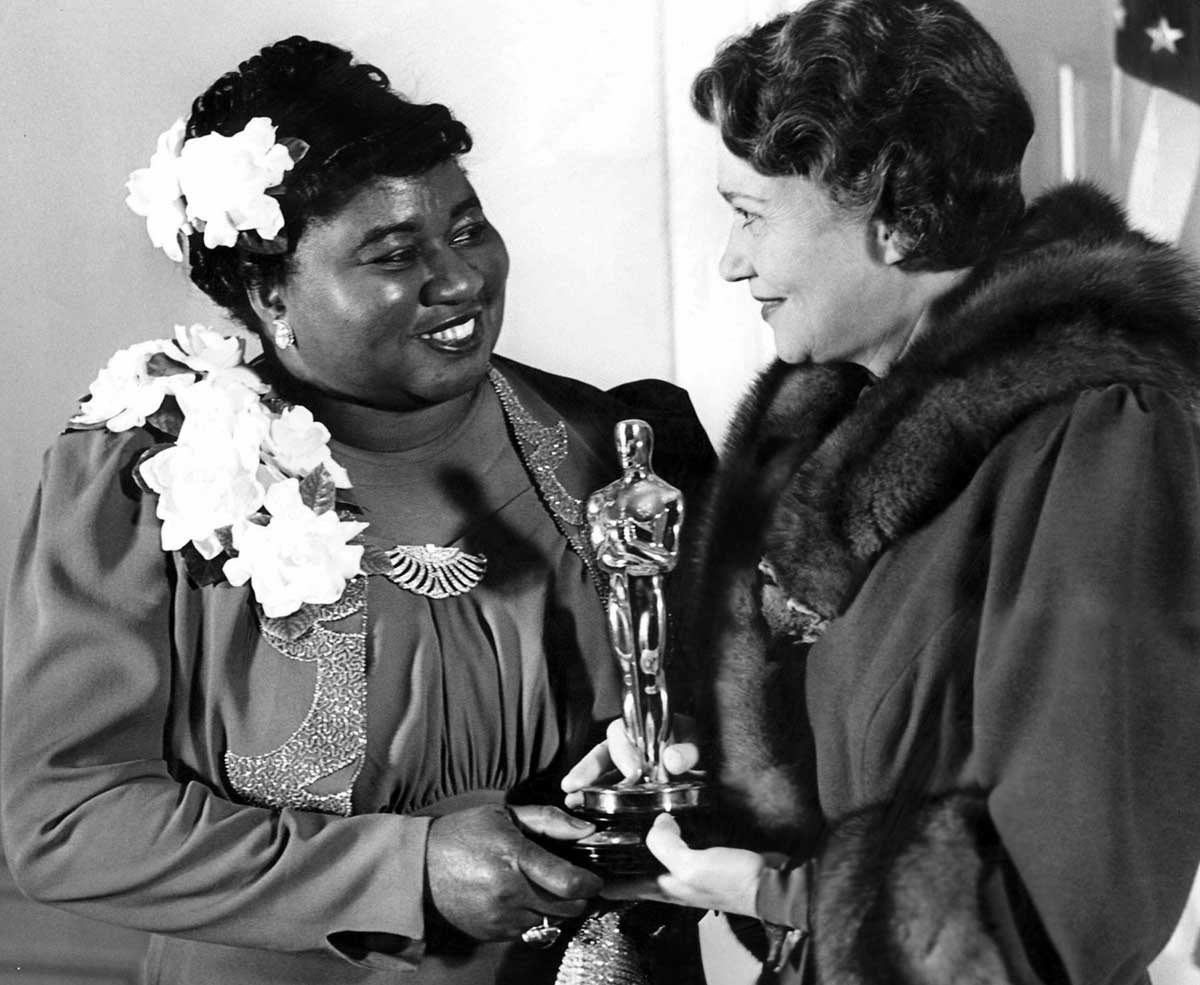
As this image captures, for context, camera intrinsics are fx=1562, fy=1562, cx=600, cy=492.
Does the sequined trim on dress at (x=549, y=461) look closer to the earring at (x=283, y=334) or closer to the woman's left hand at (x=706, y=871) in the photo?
the earring at (x=283, y=334)

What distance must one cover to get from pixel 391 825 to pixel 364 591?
0.74 ft

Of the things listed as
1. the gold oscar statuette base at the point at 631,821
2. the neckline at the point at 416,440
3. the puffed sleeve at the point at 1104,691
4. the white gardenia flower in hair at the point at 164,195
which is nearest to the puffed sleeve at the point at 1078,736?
the puffed sleeve at the point at 1104,691

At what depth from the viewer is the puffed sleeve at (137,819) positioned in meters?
1.46

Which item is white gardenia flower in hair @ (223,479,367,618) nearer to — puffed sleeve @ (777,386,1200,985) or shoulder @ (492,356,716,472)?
shoulder @ (492,356,716,472)

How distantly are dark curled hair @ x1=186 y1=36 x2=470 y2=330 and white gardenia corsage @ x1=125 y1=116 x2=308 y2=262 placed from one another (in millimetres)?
14

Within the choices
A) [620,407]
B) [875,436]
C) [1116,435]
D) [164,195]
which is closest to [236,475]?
[164,195]

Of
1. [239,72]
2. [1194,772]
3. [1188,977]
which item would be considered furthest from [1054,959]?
[239,72]

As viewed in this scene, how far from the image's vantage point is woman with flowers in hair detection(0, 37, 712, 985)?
1.46m

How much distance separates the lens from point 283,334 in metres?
→ 1.55

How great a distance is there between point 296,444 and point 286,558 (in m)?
0.11

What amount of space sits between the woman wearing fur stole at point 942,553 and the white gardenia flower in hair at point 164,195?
20.6 inches

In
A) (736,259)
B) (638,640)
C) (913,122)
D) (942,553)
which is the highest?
(913,122)

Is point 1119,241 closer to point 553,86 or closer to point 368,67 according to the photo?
point 553,86

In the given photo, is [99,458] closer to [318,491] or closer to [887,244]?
[318,491]
